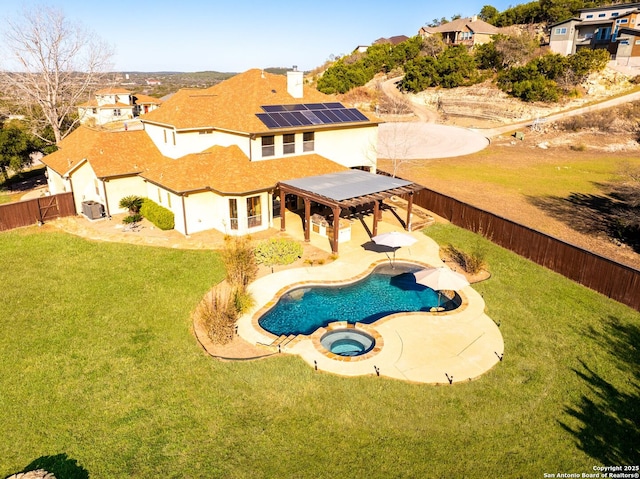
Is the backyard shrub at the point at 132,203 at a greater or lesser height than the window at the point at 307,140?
lesser

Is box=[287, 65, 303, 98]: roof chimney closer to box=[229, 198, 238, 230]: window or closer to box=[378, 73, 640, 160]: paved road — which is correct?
box=[229, 198, 238, 230]: window

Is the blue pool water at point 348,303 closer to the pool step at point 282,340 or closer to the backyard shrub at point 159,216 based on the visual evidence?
the pool step at point 282,340

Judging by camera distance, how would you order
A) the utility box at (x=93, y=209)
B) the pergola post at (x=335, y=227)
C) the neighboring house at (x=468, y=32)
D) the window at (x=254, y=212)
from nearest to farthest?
the pergola post at (x=335, y=227) < the window at (x=254, y=212) < the utility box at (x=93, y=209) < the neighboring house at (x=468, y=32)

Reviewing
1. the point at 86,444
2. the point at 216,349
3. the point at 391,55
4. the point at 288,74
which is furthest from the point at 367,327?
the point at 391,55

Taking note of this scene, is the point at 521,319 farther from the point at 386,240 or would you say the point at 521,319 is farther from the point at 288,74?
the point at 288,74

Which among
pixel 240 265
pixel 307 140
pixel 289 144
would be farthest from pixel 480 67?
pixel 240 265

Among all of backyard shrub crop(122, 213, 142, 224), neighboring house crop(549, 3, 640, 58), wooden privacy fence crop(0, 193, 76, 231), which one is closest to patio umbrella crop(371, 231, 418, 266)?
backyard shrub crop(122, 213, 142, 224)

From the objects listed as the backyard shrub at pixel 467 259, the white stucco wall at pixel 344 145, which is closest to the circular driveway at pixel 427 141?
the white stucco wall at pixel 344 145

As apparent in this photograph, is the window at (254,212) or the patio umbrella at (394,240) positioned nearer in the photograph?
the patio umbrella at (394,240)
